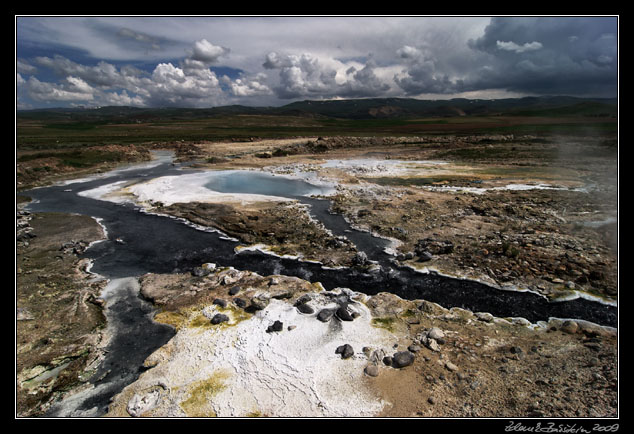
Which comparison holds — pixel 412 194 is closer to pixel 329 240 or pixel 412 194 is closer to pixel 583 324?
pixel 329 240

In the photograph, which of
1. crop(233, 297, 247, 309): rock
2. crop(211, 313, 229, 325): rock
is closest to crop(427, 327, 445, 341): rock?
crop(233, 297, 247, 309): rock

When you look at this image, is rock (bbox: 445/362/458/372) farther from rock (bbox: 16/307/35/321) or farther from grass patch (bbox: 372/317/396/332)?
rock (bbox: 16/307/35/321)

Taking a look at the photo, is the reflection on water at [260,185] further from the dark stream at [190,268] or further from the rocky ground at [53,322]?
the rocky ground at [53,322]

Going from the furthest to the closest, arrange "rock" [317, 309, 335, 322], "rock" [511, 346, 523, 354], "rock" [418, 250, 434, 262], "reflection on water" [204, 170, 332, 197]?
"reflection on water" [204, 170, 332, 197] < "rock" [418, 250, 434, 262] < "rock" [317, 309, 335, 322] < "rock" [511, 346, 523, 354]

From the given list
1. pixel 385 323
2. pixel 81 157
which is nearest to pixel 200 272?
pixel 385 323

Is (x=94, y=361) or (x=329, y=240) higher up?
(x=329, y=240)

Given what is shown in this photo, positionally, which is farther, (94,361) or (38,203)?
(38,203)

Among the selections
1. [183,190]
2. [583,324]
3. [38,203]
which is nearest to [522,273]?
[583,324]
